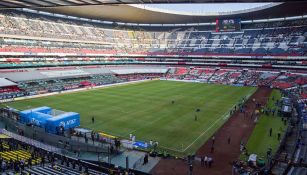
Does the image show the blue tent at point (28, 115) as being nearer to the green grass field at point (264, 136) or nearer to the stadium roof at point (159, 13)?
the green grass field at point (264, 136)

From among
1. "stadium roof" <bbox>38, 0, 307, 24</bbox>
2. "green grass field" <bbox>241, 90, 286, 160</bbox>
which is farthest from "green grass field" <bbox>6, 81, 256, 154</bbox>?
"stadium roof" <bbox>38, 0, 307, 24</bbox>

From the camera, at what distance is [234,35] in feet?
315

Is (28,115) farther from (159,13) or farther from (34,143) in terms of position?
(159,13)

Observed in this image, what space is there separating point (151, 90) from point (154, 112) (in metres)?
19.9

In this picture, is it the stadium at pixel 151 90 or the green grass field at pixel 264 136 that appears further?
the green grass field at pixel 264 136

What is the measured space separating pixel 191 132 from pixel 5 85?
1616 inches

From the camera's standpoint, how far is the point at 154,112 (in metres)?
36.4

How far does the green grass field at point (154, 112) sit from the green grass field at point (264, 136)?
4.23 m

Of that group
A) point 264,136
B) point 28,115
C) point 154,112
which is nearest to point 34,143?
point 28,115

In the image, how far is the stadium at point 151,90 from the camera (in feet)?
66.8

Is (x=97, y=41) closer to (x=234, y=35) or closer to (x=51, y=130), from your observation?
(x=234, y=35)

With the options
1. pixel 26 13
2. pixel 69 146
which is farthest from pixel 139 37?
pixel 69 146

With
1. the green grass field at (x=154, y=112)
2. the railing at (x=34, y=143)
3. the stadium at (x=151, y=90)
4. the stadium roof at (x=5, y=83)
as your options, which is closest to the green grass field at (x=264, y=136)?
the stadium at (x=151, y=90)

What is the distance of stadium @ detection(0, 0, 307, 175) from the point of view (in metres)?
20.4
